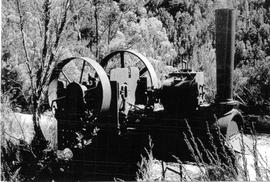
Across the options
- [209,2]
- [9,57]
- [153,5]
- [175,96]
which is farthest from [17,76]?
[209,2]

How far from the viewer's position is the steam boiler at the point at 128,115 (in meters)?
4.04

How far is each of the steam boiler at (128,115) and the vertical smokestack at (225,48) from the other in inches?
0.5

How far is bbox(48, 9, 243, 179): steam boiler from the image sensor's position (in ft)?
13.3

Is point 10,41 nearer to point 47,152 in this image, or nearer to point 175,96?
point 47,152

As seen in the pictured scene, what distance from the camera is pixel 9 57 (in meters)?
9.04

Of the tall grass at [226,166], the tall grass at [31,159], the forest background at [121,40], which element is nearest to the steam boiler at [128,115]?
the tall grass at [31,159]

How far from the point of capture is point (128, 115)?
4.68m

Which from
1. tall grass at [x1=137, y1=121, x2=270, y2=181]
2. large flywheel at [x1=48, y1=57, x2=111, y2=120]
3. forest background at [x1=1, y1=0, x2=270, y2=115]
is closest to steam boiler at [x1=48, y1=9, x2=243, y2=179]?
large flywheel at [x1=48, y1=57, x2=111, y2=120]

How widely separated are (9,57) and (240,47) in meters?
7.39

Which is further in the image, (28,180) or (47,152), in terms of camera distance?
(47,152)

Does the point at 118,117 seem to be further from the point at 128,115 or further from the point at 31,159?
the point at 31,159

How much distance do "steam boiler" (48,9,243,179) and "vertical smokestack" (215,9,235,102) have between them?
13 mm

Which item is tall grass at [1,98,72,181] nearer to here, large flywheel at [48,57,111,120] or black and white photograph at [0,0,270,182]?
black and white photograph at [0,0,270,182]

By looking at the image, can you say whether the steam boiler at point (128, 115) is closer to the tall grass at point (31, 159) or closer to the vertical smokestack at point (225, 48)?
the vertical smokestack at point (225, 48)
